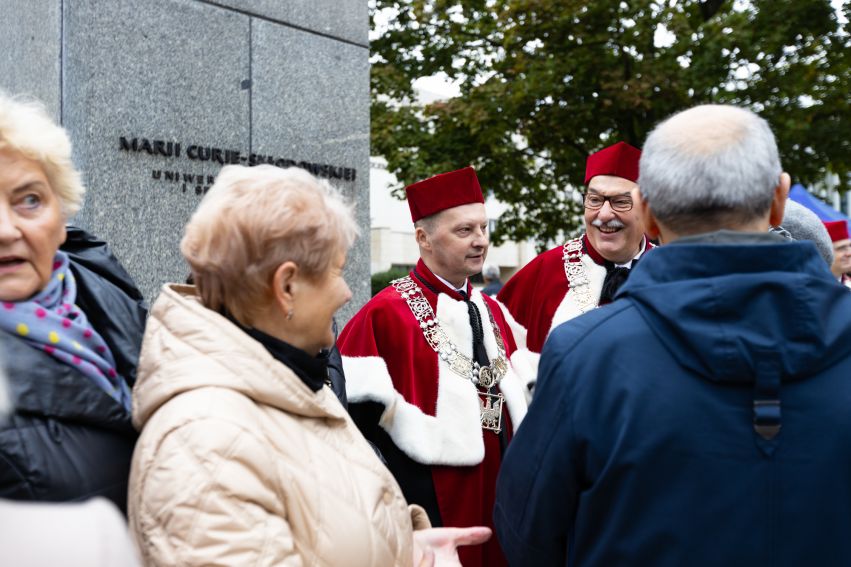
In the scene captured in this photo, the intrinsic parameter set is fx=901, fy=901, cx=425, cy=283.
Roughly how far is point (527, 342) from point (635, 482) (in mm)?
2799

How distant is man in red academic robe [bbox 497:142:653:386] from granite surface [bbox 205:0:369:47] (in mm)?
2095

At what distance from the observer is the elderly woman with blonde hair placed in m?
1.73

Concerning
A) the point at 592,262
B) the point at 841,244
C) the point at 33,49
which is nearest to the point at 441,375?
the point at 592,262

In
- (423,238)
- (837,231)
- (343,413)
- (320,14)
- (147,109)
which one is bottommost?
(343,413)

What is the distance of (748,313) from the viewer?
1.83 m

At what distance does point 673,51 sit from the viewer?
1176 cm

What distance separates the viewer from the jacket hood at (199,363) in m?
1.83

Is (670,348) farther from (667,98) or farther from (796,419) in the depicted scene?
(667,98)

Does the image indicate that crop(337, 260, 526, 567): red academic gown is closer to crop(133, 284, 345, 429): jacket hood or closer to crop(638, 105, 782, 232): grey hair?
crop(133, 284, 345, 429): jacket hood

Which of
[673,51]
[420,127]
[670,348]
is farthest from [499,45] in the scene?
[670,348]

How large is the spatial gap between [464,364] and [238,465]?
7.41 feet

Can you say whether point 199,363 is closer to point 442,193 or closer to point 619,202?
point 442,193

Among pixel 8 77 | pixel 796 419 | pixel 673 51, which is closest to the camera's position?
pixel 796 419

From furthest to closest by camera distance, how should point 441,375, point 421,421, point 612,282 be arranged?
point 612,282, point 441,375, point 421,421
